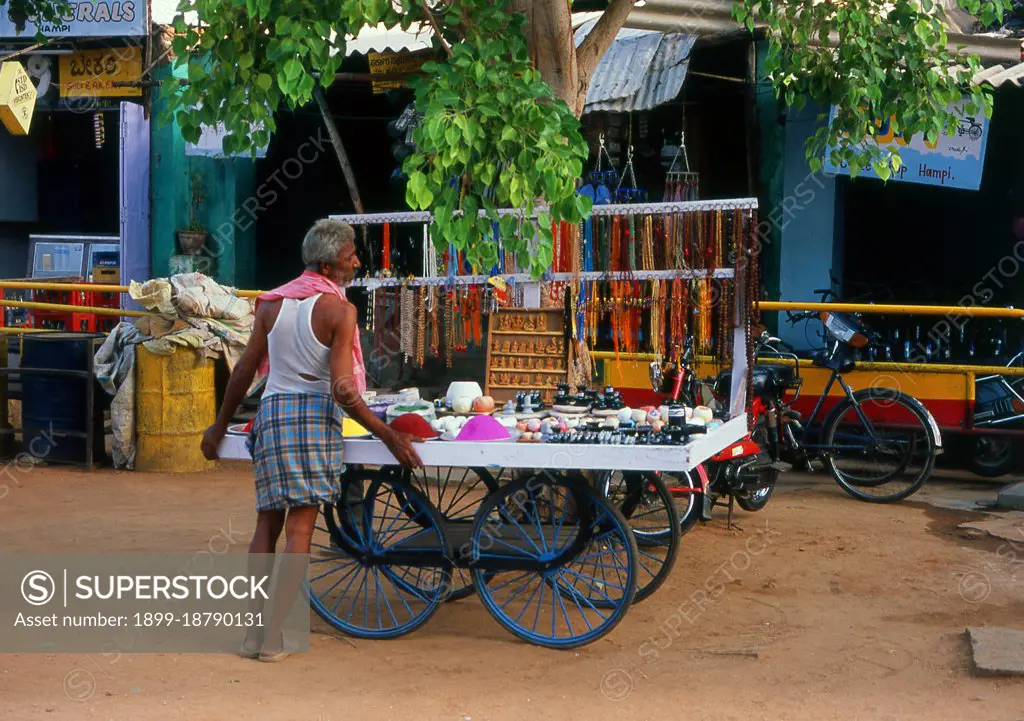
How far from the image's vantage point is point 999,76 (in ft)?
27.1

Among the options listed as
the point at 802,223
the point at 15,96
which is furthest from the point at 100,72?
the point at 802,223

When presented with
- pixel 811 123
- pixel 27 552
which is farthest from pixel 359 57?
pixel 27 552

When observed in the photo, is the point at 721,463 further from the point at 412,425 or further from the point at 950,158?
the point at 950,158

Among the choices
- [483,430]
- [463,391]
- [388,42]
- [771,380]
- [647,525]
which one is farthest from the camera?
[388,42]

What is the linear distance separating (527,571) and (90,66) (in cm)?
973

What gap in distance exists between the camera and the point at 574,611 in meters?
5.41

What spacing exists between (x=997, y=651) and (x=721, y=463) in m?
2.33

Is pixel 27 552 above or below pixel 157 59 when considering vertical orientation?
below

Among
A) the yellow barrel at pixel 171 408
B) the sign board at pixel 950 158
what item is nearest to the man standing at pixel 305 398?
the yellow barrel at pixel 171 408

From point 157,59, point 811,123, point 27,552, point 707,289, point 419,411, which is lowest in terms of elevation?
point 27,552

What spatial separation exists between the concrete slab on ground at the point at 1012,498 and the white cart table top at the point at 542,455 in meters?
3.51

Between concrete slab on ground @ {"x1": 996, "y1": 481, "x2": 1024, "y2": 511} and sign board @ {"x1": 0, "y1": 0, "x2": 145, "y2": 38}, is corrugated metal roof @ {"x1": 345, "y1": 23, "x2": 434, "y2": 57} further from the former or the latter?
concrete slab on ground @ {"x1": 996, "y1": 481, "x2": 1024, "y2": 511}

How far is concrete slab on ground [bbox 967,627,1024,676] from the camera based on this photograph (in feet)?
14.9

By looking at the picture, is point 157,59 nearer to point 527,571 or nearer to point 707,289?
point 707,289
